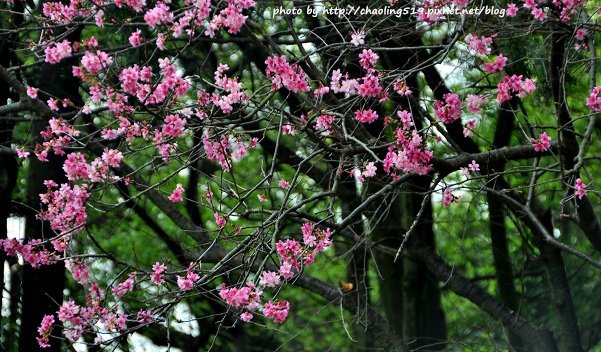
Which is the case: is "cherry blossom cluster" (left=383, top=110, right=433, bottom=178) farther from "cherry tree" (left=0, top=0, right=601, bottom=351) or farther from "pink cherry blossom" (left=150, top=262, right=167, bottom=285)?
"pink cherry blossom" (left=150, top=262, right=167, bottom=285)

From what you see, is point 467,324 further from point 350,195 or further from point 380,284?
point 350,195

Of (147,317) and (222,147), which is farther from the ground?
(222,147)

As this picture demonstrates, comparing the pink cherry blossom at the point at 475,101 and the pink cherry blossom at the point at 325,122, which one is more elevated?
the pink cherry blossom at the point at 475,101

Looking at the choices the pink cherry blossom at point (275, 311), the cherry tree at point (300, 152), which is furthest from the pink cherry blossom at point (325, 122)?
the pink cherry blossom at point (275, 311)

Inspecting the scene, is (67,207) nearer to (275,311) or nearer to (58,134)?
(58,134)

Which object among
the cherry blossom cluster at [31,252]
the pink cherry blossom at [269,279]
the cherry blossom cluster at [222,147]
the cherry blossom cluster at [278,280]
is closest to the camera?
the cherry blossom cluster at [278,280]

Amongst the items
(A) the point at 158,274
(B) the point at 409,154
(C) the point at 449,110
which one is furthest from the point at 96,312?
(C) the point at 449,110

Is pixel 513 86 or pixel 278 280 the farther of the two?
pixel 513 86

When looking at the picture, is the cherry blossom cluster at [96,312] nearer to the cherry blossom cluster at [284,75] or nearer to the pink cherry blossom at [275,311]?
the pink cherry blossom at [275,311]

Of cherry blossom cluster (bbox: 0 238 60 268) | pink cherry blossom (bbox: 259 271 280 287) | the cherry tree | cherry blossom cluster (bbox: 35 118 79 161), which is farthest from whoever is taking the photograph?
cherry blossom cluster (bbox: 0 238 60 268)

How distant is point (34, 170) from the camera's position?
924 centimetres

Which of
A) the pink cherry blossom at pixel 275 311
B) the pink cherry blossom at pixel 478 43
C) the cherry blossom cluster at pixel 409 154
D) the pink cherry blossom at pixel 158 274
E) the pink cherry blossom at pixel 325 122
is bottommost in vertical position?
the pink cherry blossom at pixel 275 311

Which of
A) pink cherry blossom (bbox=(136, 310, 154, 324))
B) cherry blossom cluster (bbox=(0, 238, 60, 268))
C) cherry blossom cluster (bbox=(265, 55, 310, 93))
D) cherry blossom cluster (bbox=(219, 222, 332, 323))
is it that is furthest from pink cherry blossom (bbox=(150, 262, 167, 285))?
cherry blossom cluster (bbox=(265, 55, 310, 93))

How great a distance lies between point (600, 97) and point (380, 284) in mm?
4990
